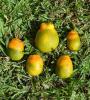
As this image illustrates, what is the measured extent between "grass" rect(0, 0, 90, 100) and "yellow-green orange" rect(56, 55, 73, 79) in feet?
0.55

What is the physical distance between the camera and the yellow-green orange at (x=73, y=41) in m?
3.65

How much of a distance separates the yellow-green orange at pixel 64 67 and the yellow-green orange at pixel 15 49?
49cm

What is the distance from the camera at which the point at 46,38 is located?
3.59m

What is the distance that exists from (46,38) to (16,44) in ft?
1.27

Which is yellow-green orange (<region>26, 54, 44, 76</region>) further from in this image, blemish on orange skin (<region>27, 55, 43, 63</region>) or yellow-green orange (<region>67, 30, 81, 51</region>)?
yellow-green orange (<region>67, 30, 81, 51</region>)

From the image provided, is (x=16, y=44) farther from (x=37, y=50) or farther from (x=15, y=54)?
(x=37, y=50)

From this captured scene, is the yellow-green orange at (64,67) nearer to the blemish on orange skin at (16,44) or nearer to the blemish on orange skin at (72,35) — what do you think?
the blemish on orange skin at (72,35)

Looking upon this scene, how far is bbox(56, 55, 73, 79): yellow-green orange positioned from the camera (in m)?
3.60

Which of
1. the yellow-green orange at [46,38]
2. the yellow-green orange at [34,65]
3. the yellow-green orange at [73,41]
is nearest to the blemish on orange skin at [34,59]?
the yellow-green orange at [34,65]

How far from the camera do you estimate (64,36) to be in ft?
12.7

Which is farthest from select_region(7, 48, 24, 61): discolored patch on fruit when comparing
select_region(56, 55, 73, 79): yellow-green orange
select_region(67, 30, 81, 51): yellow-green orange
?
select_region(67, 30, 81, 51): yellow-green orange

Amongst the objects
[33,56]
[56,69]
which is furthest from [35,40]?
[56,69]

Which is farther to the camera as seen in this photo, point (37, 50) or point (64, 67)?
point (37, 50)

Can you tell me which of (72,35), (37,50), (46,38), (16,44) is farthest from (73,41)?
(16,44)
